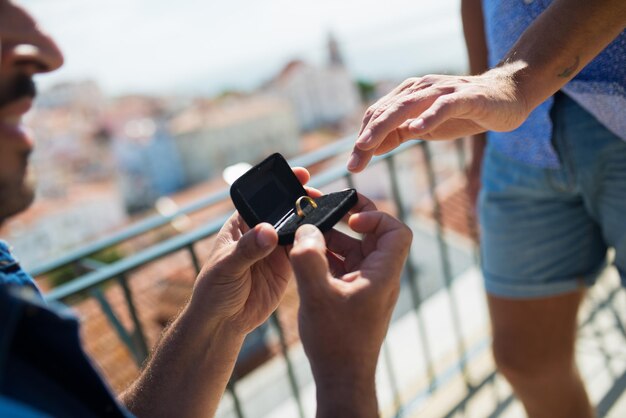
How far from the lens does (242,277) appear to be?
112 centimetres

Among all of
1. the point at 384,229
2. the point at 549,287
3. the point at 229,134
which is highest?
the point at 384,229

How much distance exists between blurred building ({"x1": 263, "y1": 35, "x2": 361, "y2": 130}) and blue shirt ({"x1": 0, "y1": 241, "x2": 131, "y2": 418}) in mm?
45045

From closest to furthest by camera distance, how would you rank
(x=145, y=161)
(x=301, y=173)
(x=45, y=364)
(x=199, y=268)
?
1. (x=45, y=364)
2. (x=301, y=173)
3. (x=199, y=268)
4. (x=145, y=161)

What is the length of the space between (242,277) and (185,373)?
233 millimetres

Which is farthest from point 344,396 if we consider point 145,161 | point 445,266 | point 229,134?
point 145,161

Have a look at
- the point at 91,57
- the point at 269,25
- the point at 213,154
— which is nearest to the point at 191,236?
the point at 213,154

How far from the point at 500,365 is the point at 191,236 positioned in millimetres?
1026

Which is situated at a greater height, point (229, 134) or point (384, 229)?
point (384, 229)

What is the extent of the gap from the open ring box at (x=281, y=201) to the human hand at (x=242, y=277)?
0.13ft

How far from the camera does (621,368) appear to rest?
228cm

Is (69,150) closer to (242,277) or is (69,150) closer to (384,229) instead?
(242,277)

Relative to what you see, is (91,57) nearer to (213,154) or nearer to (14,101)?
(213,154)

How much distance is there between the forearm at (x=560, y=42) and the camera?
42.9 inches

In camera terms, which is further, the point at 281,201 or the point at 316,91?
the point at 316,91
